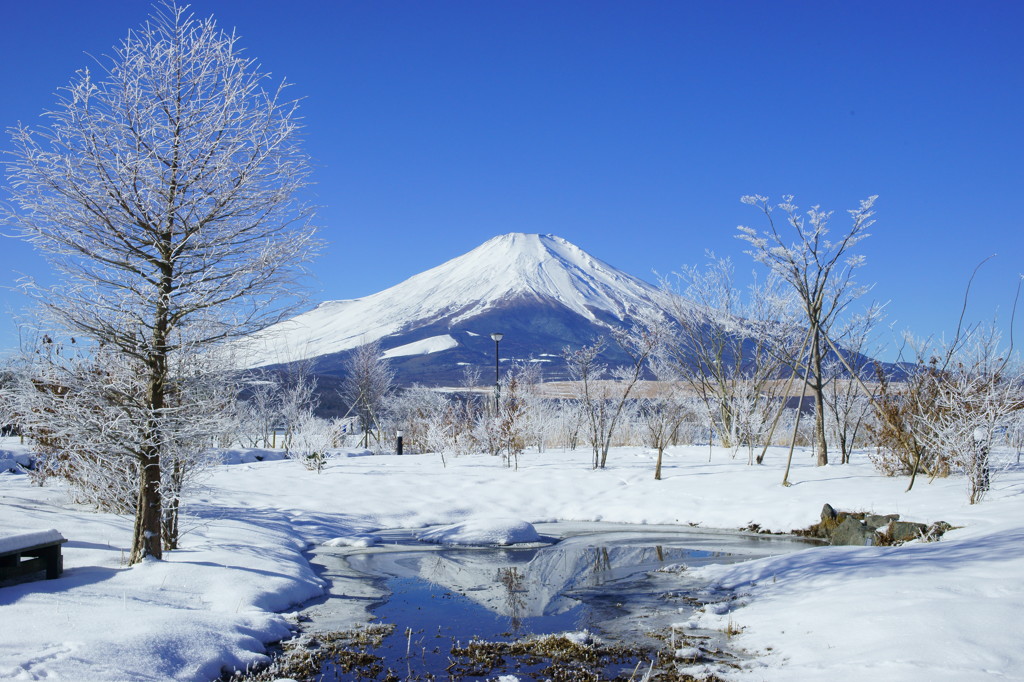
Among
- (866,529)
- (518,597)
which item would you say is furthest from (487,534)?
(866,529)

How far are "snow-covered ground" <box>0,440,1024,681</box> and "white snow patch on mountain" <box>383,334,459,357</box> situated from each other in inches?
5182

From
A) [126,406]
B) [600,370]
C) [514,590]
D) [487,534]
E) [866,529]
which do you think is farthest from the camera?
[600,370]

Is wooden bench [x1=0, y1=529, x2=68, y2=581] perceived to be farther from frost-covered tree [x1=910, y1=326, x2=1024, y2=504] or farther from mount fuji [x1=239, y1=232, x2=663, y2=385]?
mount fuji [x1=239, y1=232, x2=663, y2=385]

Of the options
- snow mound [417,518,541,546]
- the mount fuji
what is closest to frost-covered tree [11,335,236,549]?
snow mound [417,518,541,546]

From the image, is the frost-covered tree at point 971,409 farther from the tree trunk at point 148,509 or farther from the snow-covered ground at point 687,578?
the tree trunk at point 148,509

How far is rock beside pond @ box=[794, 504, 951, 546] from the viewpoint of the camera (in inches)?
395

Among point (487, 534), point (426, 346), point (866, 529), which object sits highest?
point (426, 346)

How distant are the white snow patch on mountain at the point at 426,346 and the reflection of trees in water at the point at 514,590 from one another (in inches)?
5353

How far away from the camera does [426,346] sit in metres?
149

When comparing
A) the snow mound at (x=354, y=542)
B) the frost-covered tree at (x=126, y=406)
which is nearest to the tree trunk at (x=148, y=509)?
the frost-covered tree at (x=126, y=406)

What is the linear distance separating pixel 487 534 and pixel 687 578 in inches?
163

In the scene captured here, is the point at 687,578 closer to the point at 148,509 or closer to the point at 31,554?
the point at 148,509

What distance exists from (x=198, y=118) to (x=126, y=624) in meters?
4.81

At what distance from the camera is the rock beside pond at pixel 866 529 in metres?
10.0
